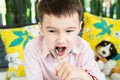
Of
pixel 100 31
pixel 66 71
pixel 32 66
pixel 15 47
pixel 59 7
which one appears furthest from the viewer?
pixel 100 31

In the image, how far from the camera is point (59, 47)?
2.85 feet

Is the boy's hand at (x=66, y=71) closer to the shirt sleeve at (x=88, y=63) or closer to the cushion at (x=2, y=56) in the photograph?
the shirt sleeve at (x=88, y=63)

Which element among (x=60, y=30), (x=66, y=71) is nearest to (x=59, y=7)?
(x=60, y=30)

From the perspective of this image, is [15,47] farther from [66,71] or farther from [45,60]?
[66,71]

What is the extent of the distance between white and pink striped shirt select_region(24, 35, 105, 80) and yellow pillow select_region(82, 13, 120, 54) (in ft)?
2.11

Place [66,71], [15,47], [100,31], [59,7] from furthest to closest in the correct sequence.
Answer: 1. [100,31]
2. [15,47]
3. [59,7]
4. [66,71]

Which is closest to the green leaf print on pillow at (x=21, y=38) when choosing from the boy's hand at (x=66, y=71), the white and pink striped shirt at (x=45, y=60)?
the white and pink striped shirt at (x=45, y=60)

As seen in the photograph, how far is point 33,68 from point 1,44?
0.83m

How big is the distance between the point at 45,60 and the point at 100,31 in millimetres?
791

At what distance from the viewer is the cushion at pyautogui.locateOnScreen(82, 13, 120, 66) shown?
172cm

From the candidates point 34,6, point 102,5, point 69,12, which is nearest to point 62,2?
point 69,12

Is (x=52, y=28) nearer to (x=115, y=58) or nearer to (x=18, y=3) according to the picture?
(x=115, y=58)

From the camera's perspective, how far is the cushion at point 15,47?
1529 mm

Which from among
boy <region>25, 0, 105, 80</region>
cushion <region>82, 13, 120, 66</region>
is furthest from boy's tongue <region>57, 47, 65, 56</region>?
cushion <region>82, 13, 120, 66</region>
